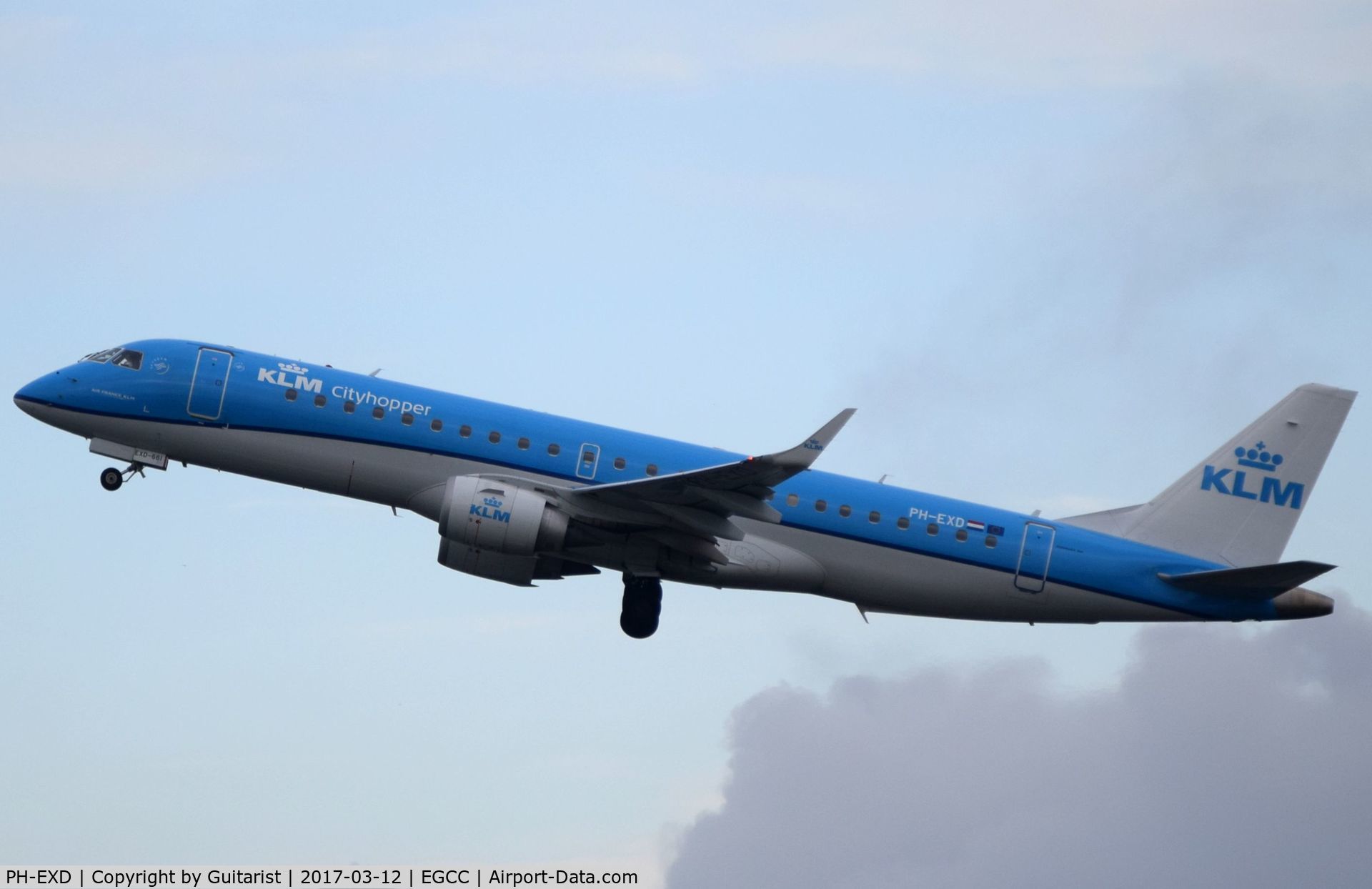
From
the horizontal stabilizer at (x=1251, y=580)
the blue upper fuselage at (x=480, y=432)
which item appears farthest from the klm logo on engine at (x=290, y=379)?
the horizontal stabilizer at (x=1251, y=580)

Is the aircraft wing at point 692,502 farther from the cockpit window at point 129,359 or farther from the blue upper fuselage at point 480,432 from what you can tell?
the cockpit window at point 129,359

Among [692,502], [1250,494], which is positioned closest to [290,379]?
[692,502]

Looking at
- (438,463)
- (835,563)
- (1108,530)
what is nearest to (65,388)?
(438,463)

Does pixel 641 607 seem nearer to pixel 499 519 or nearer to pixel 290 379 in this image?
pixel 499 519

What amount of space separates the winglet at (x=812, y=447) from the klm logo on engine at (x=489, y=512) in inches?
245

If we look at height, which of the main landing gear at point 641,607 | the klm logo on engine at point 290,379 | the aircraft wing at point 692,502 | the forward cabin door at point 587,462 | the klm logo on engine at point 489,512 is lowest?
the main landing gear at point 641,607

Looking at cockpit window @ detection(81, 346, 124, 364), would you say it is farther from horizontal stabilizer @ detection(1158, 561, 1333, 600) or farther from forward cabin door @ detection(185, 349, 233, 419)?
horizontal stabilizer @ detection(1158, 561, 1333, 600)

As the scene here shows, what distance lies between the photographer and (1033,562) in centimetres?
4100

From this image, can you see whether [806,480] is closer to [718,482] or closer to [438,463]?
[718,482]

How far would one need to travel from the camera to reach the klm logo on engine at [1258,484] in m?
43.6

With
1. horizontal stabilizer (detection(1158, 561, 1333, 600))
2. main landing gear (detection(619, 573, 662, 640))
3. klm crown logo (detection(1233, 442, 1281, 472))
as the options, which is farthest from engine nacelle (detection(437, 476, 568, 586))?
klm crown logo (detection(1233, 442, 1281, 472))

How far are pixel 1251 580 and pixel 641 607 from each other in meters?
14.1

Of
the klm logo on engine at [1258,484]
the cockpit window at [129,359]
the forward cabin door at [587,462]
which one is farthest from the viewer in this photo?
the klm logo on engine at [1258,484]

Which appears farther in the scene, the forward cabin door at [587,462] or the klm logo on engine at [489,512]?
the forward cabin door at [587,462]
